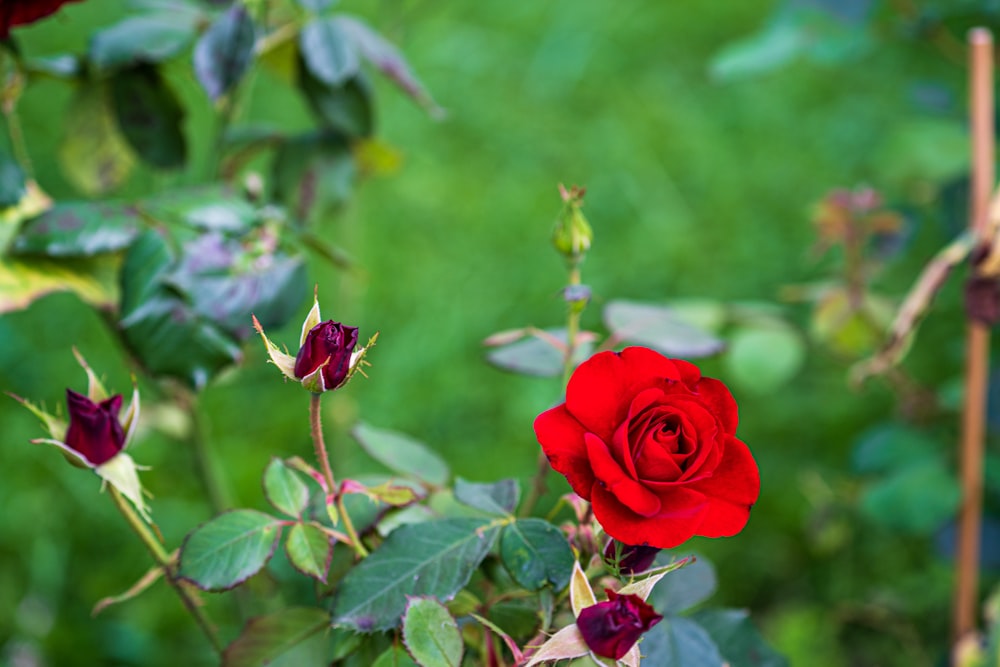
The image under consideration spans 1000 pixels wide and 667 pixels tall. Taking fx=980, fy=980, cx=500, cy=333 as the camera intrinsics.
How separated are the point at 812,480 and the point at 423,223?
103 cm

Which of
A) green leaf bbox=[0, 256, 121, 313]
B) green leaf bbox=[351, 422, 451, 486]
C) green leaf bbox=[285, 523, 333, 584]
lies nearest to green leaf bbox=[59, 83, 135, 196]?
green leaf bbox=[0, 256, 121, 313]

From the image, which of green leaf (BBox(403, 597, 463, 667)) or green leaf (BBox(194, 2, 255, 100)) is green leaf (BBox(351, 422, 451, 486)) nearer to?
green leaf (BBox(403, 597, 463, 667))

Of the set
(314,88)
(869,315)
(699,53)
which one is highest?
(314,88)

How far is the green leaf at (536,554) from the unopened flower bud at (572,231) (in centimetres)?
16

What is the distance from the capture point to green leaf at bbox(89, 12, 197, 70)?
2.61ft

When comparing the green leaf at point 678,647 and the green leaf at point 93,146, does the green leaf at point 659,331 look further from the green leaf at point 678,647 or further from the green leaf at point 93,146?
the green leaf at point 93,146

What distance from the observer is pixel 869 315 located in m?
1.03

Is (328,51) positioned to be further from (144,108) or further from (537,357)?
(537,357)

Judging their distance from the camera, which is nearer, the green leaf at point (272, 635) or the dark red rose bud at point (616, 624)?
the dark red rose bud at point (616, 624)

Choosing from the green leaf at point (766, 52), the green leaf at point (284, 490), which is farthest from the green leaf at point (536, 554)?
the green leaf at point (766, 52)

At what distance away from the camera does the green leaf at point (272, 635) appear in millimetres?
585

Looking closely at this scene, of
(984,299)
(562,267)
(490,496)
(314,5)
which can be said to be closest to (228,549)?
(490,496)

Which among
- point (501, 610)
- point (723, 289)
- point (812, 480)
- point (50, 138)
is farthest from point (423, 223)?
point (501, 610)

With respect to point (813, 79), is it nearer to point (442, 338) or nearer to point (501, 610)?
point (442, 338)
